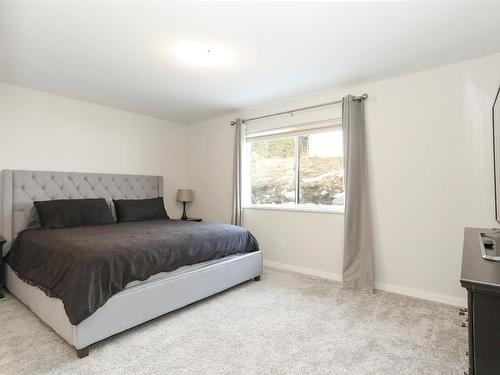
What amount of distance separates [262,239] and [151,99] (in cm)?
248

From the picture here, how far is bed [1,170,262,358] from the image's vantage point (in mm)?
1999

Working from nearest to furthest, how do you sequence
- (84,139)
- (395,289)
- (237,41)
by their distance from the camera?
1. (237,41)
2. (395,289)
3. (84,139)

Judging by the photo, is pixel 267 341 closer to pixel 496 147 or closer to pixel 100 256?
pixel 100 256

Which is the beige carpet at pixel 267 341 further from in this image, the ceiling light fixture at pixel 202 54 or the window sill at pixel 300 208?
the ceiling light fixture at pixel 202 54

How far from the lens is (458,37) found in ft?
7.43

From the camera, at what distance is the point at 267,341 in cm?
209

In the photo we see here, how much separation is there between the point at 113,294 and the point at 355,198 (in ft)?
8.34

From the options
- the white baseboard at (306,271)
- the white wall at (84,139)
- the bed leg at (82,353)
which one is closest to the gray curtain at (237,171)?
the white baseboard at (306,271)

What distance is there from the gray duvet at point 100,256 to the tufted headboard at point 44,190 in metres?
0.30

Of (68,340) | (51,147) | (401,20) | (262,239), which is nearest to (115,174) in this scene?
(51,147)

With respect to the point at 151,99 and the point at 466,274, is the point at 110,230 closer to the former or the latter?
the point at 151,99

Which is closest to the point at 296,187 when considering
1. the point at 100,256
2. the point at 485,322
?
the point at 100,256

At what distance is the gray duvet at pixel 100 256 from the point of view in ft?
6.37

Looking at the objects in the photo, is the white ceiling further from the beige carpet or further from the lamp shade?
the beige carpet
